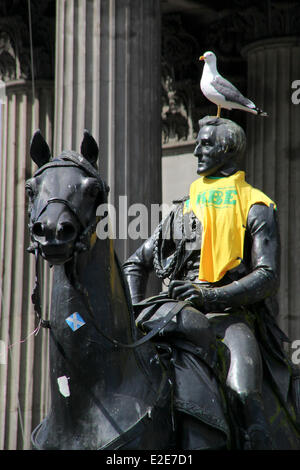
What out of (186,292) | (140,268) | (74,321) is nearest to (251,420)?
(186,292)

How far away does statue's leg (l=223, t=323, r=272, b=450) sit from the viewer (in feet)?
31.0

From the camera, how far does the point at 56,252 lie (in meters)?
8.03

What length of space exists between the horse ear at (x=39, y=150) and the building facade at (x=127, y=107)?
7.17 m

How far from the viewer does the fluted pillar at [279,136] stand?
21.2 metres

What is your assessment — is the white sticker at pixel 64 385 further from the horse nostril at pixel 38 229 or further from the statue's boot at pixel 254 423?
the statue's boot at pixel 254 423

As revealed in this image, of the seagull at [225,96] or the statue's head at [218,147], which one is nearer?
the statue's head at [218,147]

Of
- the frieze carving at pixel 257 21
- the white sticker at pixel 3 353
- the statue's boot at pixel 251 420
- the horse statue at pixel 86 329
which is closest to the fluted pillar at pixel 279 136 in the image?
the frieze carving at pixel 257 21

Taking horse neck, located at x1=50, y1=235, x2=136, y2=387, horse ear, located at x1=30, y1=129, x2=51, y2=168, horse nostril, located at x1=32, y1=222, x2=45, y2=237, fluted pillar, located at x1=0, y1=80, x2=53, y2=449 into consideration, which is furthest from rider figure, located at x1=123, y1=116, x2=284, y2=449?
fluted pillar, located at x1=0, y1=80, x2=53, y2=449

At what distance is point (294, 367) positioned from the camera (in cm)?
1041

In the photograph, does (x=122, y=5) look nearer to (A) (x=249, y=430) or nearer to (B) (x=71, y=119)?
(B) (x=71, y=119)

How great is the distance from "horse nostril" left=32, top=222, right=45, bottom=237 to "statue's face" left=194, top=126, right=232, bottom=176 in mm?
2876

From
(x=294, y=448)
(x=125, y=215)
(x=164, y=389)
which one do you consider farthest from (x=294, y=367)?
(x=125, y=215)

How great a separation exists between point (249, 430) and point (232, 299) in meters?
→ 0.99
